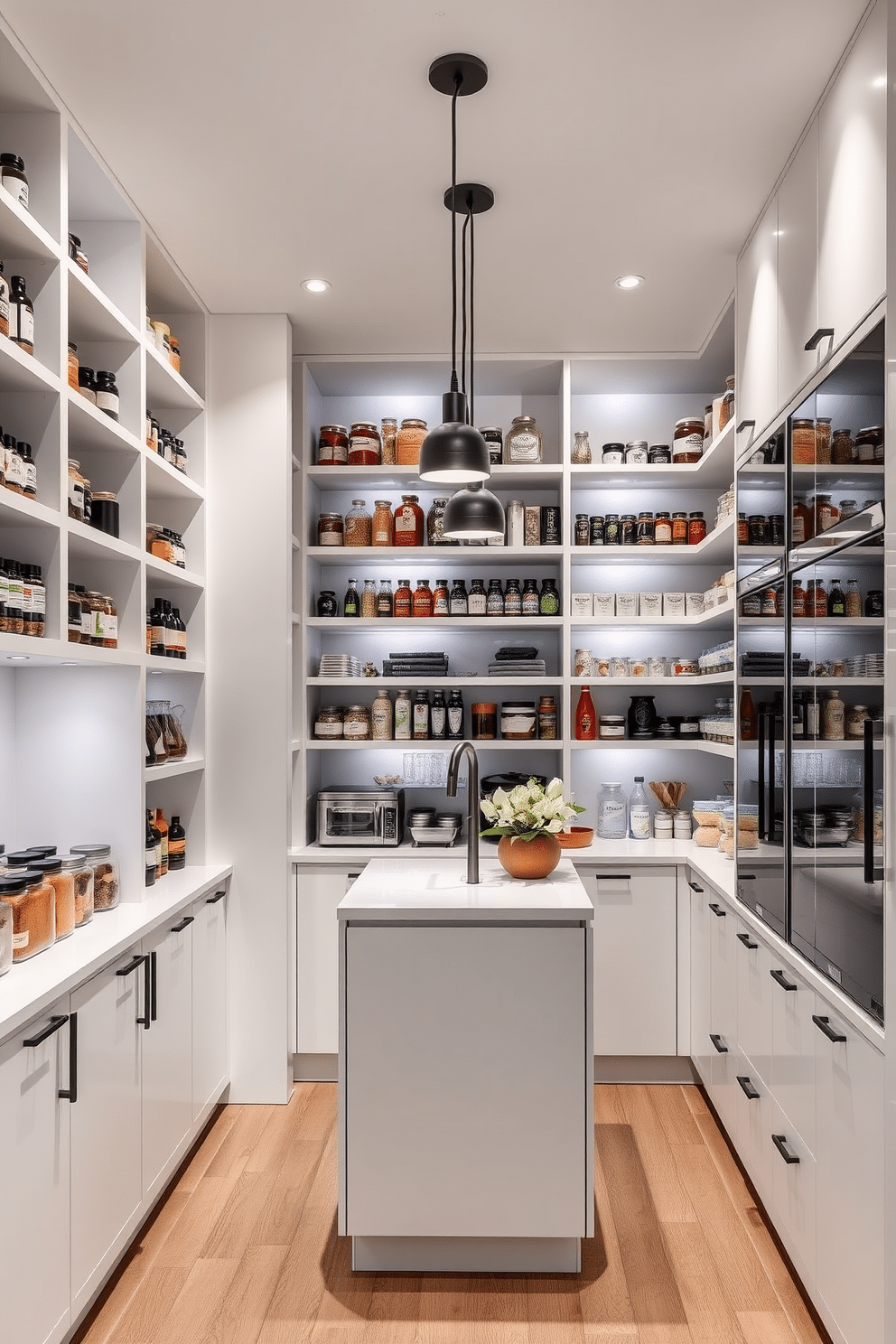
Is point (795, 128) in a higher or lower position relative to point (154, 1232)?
higher

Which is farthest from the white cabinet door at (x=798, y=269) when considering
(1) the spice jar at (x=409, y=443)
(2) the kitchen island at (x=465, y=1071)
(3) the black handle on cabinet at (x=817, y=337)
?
(1) the spice jar at (x=409, y=443)

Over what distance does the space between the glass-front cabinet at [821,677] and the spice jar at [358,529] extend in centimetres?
169

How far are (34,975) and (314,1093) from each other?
1.91 metres

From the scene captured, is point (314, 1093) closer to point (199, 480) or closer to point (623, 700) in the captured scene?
point (623, 700)

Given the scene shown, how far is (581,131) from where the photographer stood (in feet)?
8.08

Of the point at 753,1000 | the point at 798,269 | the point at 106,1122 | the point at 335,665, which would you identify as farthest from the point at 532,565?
the point at 106,1122

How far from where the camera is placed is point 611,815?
13.5ft

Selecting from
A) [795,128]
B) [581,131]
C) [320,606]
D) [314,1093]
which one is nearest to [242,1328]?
[314,1093]

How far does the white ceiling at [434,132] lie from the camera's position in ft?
6.80

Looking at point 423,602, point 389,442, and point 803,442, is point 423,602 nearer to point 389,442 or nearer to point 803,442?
point 389,442

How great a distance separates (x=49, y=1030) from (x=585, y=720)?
253 cm

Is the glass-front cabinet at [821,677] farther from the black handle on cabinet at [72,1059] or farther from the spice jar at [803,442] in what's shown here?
the black handle on cabinet at [72,1059]

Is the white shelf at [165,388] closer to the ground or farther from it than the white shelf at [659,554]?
farther from it

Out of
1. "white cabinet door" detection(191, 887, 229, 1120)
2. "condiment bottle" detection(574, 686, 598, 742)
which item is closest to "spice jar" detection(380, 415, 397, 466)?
"condiment bottle" detection(574, 686, 598, 742)
